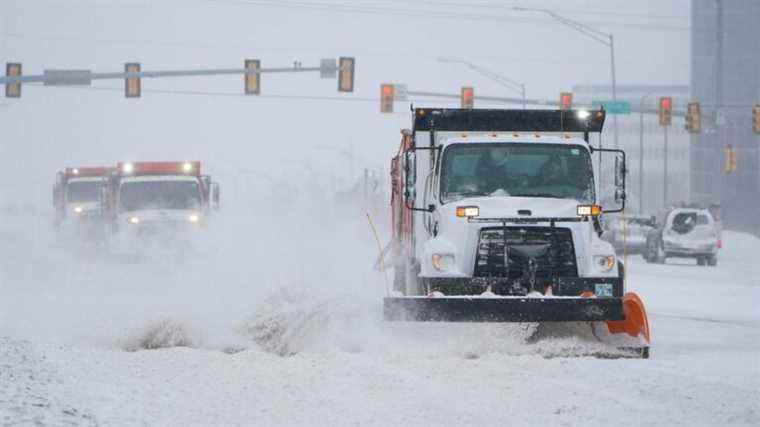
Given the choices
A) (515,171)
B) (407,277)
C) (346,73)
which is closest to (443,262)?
(515,171)

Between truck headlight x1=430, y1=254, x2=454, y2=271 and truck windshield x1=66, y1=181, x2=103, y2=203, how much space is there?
30834 millimetres

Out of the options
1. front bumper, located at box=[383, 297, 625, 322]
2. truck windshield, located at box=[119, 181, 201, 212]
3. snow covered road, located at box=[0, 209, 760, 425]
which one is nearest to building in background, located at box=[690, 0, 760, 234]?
truck windshield, located at box=[119, 181, 201, 212]

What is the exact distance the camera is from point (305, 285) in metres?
15.8

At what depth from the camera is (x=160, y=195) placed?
112ft

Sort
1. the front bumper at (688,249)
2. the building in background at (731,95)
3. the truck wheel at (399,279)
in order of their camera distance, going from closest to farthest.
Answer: the truck wheel at (399,279) < the front bumper at (688,249) < the building in background at (731,95)

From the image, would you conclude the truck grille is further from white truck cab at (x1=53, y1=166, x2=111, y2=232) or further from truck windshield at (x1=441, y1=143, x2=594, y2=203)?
white truck cab at (x1=53, y1=166, x2=111, y2=232)

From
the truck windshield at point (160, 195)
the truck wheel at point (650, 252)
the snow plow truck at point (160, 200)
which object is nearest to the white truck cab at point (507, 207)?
the snow plow truck at point (160, 200)

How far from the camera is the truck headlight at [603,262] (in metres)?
14.2

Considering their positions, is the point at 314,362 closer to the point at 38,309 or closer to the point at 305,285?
the point at 305,285

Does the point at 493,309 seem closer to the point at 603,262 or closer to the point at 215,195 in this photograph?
the point at 603,262

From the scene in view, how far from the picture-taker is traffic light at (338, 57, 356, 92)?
39.4 meters

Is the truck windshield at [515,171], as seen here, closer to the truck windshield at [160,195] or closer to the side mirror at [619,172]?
the side mirror at [619,172]

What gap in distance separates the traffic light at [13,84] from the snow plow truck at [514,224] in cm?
2461

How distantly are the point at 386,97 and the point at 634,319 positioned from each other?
108 feet
